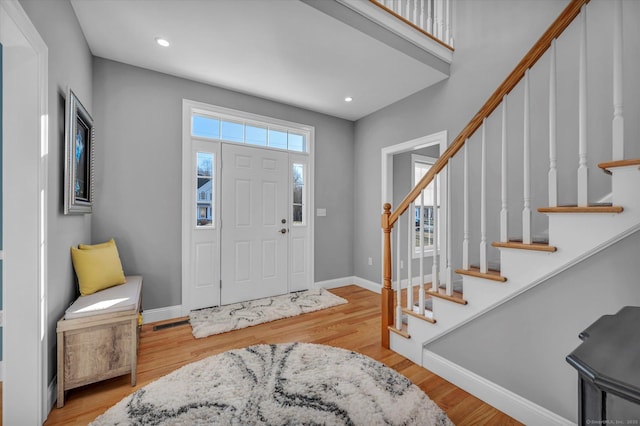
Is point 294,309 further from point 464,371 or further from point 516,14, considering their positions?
point 516,14

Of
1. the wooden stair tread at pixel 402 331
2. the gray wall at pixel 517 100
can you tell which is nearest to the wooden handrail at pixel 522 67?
the gray wall at pixel 517 100

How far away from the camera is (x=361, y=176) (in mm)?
4277

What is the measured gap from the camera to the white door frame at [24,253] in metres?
1.41

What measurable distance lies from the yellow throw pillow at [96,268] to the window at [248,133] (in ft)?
5.14

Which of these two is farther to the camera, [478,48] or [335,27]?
[478,48]

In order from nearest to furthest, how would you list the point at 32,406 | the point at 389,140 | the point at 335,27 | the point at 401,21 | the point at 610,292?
the point at 610,292 → the point at 32,406 → the point at 335,27 → the point at 401,21 → the point at 389,140

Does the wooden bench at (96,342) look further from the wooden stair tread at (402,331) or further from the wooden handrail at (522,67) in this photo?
the wooden handrail at (522,67)

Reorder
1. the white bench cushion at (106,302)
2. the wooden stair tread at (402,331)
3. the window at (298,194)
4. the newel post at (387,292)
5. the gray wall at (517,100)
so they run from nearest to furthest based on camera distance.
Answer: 1. the white bench cushion at (106,302)
2. the gray wall at (517,100)
3. the wooden stair tread at (402,331)
4. the newel post at (387,292)
5. the window at (298,194)

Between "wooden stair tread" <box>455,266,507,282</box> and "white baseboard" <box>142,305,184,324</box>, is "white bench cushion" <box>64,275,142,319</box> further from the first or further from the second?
"wooden stair tread" <box>455,266,507,282</box>

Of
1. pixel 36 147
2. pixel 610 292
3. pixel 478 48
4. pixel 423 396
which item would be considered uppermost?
pixel 478 48

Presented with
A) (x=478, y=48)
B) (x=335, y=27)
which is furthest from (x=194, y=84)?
(x=478, y=48)

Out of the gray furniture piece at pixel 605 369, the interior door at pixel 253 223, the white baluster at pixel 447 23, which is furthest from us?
the interior door at pixel 253 223

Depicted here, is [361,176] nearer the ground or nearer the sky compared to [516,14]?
nearer the ground

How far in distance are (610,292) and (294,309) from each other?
266 cm
